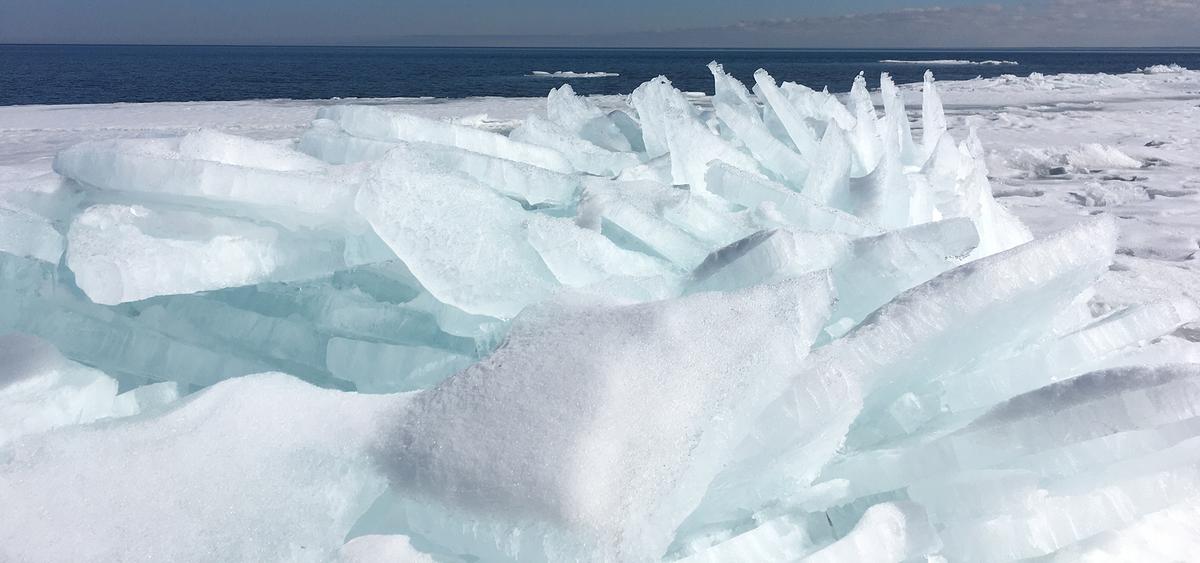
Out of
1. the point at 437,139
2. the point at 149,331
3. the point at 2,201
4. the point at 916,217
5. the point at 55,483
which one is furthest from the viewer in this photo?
the point at 437,139

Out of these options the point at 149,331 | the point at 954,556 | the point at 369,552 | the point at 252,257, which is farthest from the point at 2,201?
the point at 954,556

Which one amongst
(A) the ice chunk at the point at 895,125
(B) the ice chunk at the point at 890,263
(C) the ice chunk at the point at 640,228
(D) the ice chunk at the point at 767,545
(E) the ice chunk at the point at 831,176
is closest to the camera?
(D) the ice chunk at the point at 767,545

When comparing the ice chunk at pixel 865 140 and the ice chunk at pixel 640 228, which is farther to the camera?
the ice chunk at pixel 865 140

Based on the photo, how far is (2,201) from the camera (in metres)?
1.85

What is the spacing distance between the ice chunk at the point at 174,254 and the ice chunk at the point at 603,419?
0.58m

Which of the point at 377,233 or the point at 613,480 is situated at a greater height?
the point at 377,233

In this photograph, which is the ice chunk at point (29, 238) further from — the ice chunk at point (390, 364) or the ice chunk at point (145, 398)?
the ice chunk at point (390, 364)

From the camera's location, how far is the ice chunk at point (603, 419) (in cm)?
100

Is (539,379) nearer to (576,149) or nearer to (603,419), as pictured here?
(603,419)

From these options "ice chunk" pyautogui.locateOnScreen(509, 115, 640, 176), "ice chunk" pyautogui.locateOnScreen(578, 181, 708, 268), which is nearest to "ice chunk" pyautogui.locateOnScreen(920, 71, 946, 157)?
"ice chunk" pyautogui.locateOnScreen(509, 115, 640, 176)

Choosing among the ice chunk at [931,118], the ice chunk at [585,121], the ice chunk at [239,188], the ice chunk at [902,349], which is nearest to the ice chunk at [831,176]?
the ice chunk at [902,349]

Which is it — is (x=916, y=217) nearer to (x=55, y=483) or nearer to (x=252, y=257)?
(x=252, y=257)

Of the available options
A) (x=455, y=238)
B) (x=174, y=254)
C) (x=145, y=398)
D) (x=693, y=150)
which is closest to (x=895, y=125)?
(x=693, y=150)

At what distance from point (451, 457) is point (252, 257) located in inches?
29.0
